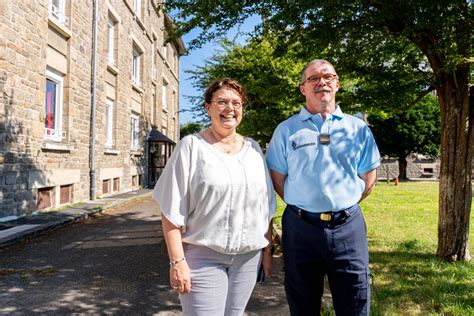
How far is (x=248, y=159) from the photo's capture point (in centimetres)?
230

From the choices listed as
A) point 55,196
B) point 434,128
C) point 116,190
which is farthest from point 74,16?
point 434,128

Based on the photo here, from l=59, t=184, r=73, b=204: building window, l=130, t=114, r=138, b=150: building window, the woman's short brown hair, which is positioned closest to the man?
the woman's short brown hair

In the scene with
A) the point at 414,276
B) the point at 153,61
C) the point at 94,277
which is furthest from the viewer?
the point at 153,61

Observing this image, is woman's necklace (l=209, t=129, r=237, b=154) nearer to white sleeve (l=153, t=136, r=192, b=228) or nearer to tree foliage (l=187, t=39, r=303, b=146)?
white sleeve (l=153, t=136, r=192, b=228)

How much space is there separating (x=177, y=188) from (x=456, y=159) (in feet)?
14.8

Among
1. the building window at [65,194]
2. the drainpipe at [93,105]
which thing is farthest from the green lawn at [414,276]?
the drainpipe at [93,105]

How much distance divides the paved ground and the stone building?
209 centimetres

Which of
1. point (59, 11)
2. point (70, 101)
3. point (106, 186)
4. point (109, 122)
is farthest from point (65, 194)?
point (59, 11)

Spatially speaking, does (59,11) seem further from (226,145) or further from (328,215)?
(328,215)

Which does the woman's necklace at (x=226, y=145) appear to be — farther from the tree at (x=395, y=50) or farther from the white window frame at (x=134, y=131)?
the white window frame at (x=134, y=131)

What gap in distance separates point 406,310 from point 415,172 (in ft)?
126

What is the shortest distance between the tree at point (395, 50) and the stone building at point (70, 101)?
5.05 feet

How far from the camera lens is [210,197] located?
215 cm

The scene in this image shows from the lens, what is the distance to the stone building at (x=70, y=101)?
28.2 ft
